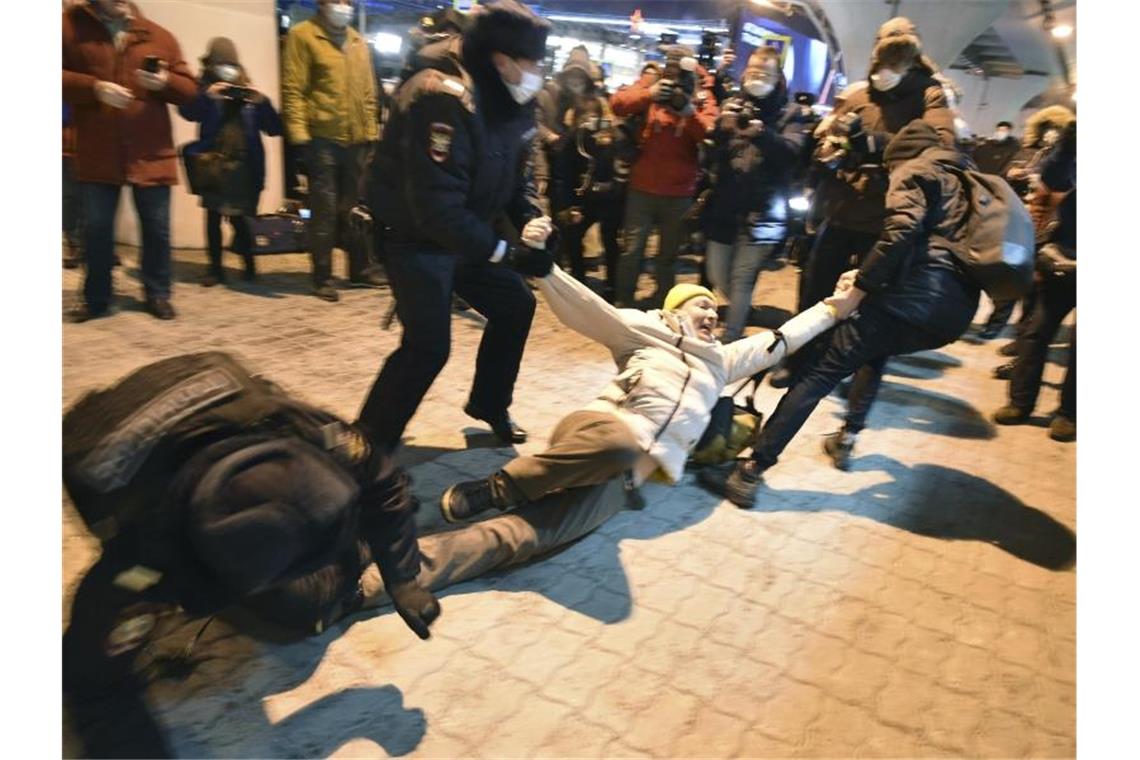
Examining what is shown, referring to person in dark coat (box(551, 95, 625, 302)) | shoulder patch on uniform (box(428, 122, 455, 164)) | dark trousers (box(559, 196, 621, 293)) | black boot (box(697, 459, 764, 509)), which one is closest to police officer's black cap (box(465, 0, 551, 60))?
shoulder patch on uniform (box(428, 122, 455, 164))

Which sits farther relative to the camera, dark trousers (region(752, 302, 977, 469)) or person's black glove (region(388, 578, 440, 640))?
dark trousers (region(752, 302, 977, 469))

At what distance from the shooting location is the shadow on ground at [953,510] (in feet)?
8.38

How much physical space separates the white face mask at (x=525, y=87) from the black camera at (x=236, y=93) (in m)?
1.95

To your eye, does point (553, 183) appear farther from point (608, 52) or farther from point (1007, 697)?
point (1007, 697)

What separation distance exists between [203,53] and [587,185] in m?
2.24

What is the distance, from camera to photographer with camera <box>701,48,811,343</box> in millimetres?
3629

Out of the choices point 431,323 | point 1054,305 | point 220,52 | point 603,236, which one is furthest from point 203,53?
point 1054,305

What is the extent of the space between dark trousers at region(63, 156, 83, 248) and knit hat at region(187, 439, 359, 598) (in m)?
2.44

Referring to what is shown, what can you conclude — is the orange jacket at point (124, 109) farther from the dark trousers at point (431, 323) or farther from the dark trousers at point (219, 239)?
the dark trousers at point (431, 323)

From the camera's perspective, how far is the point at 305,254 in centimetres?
391

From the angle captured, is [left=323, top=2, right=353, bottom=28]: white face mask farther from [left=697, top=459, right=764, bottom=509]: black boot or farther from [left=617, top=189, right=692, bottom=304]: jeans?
[left=697, top=459, right=764, bottom=509]: black boot

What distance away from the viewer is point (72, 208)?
2967 mm

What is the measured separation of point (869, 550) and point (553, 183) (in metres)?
3.08

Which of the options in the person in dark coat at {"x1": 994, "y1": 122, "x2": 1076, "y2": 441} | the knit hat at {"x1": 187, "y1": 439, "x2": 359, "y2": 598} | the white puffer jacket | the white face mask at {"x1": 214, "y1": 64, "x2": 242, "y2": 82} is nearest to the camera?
the knit hat at {"x1": 187, "y1": 439, "x2": 359, "y2": 598}
